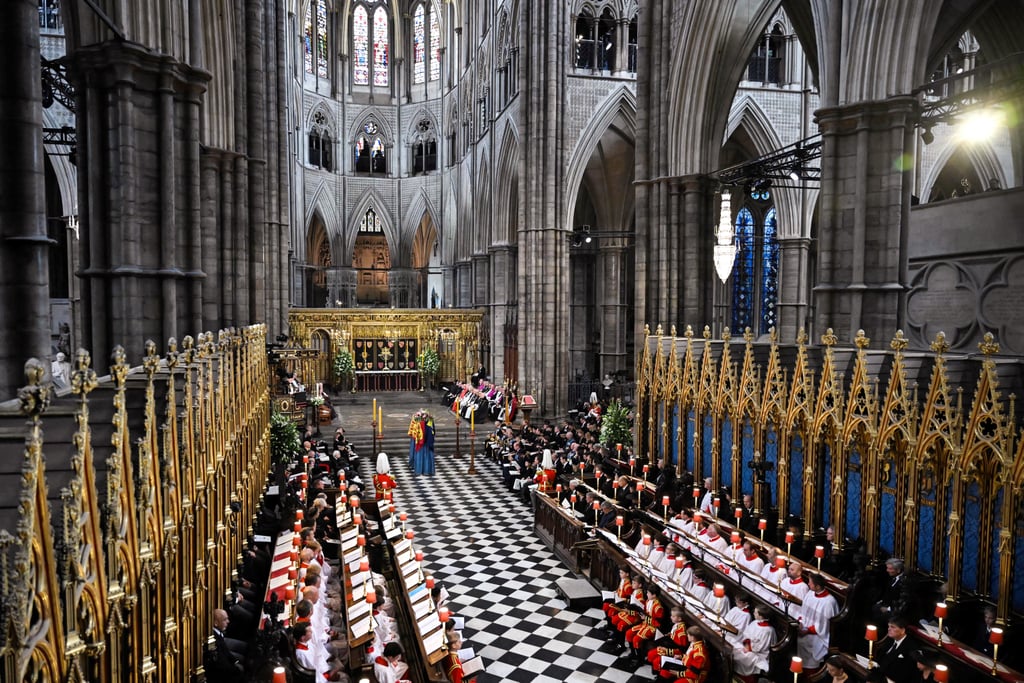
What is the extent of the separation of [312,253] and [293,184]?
12183 mm

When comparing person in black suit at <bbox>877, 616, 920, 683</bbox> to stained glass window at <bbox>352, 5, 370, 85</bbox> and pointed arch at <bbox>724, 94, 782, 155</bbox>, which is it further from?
stained glass window at <bbox>352, 5, 370, 85</bbox>

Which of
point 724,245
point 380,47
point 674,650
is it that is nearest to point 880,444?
point 674,650

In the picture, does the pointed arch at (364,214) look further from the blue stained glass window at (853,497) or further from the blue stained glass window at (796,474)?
the blue stained glass window at (853,497)

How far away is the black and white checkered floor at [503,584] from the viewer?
9336 mm

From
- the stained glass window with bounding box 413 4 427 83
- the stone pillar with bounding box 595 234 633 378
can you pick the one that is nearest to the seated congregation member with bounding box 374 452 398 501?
the stone pillar with bounding box 595 234 633 378

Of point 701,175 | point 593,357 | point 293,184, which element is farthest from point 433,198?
point 701,175

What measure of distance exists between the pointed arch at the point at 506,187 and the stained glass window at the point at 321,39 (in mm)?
16501

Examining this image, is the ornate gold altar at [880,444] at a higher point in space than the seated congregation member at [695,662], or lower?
higher

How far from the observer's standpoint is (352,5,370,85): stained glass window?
43.0 meters

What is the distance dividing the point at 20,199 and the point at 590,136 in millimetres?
23048

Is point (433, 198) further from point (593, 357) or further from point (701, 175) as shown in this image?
point (701, 175)

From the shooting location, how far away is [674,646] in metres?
8.95

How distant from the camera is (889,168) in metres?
11.4

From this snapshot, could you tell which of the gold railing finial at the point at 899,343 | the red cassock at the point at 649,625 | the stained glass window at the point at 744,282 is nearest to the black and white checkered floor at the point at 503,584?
the red cassock at the point at 649,625
